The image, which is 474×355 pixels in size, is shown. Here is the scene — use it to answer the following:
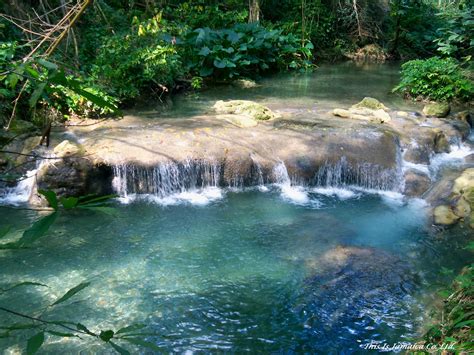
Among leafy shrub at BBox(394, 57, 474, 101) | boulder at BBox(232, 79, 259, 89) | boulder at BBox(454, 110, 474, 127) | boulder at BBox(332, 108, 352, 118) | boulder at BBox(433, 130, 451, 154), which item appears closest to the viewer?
boulder at BBox(433, 130, 451, 154)

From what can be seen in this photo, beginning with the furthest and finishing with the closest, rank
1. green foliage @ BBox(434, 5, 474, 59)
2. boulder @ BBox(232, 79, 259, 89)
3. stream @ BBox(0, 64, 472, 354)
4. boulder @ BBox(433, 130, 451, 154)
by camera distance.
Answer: boulder @ BBox(232, 79, 259, 89), green foliage @ BBox(434, 5, 474, 59), boulder @ BBox(433, 130, 451, 154), stream @ BBox(0, 64, 472, 354)

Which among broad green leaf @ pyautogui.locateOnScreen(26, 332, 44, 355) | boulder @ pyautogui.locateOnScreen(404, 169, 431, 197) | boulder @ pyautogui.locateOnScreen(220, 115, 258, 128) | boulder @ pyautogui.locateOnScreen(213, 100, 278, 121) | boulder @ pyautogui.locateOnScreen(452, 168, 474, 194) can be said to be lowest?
boulder @ pyautogui.locateOnScreen(404, 169, 431, 197)

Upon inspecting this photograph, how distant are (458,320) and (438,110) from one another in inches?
291

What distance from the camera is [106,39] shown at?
406 inches

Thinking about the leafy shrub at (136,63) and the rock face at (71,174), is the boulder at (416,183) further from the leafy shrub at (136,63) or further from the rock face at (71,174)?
the leafy shrub at (136,63)

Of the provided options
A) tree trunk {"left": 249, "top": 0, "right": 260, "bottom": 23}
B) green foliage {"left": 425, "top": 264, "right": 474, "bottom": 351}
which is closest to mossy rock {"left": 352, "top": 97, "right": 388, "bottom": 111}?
green foliage {"left": 425, "top": 264, "right": 474, "bottom": 351}

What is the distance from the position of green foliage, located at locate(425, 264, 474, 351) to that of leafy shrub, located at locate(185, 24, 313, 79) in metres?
9.68

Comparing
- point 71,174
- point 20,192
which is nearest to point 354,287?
point 71,174

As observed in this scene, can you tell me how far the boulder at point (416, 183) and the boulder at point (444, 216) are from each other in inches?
26.2

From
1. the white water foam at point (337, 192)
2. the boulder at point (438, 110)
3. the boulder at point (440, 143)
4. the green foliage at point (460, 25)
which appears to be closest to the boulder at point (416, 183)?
the white water foam at point (337, 192)

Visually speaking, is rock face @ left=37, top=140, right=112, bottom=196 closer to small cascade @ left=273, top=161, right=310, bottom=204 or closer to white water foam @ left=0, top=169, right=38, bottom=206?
white water foam @ left=0, top=169, right=38, bottom=206

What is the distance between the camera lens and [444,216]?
6.43m

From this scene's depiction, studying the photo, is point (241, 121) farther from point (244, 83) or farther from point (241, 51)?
point (241, 51)

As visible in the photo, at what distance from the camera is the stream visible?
423 centimetres
